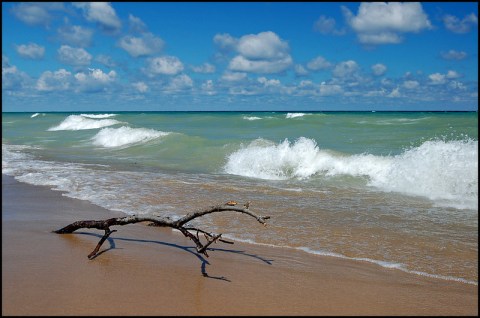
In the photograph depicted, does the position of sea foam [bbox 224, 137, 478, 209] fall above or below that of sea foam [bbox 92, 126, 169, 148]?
below

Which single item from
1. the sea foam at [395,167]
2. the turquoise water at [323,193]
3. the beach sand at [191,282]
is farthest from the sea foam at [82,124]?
the beach sand at [191,282]

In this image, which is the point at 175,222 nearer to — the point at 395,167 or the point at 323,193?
the point at 323,193

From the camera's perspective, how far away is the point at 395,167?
1095 centimetres

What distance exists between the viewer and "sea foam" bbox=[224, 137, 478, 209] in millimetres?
9227

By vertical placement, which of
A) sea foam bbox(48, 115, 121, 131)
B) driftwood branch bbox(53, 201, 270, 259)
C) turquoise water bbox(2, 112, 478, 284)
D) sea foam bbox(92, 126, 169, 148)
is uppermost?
sea foam bbox(48, 115, 121, 131)

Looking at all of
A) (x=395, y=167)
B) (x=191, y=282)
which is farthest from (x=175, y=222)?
(x=395, y=167)

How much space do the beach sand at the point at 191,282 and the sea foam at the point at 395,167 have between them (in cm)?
437

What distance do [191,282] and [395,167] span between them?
27.6ft

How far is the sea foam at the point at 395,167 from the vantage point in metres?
9.23

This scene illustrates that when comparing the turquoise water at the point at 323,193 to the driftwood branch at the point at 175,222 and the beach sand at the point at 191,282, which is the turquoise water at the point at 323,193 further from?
the driftwood branch at the point at 175,222

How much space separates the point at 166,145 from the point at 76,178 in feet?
32.0

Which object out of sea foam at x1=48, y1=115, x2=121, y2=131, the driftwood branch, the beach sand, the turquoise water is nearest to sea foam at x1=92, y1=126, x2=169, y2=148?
the turquoise water

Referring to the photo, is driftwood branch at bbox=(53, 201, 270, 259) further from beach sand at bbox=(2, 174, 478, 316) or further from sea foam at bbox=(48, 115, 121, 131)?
sea foam at bbox=(48, 115, 121, 131)

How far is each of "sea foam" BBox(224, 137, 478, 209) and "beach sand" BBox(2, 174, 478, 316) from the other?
437 centimetres
